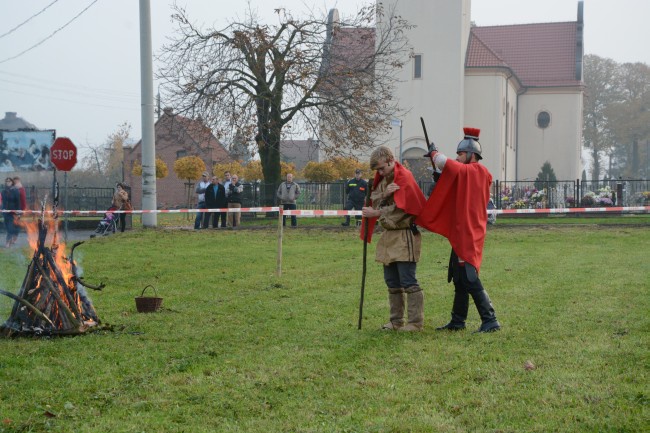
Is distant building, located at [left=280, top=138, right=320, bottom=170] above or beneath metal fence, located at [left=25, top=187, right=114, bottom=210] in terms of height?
above

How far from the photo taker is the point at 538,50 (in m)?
68.2

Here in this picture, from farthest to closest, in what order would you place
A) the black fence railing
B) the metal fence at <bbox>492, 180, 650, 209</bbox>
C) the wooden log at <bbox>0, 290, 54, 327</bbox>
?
the black fence railing, the metal fence at <bbox>492, 180, 650, 209</bbox>, the wooden log at <bbox>0, 290, 54, 327</bbox>

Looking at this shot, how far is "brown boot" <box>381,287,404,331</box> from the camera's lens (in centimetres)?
859

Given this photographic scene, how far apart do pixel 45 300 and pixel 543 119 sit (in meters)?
63.2

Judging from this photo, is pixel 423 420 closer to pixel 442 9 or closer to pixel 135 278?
pixel 135 278

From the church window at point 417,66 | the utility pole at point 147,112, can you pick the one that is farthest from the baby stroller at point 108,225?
the church window at point 417,66

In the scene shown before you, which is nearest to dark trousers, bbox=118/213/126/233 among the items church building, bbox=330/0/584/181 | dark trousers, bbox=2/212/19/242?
dark trousers, bbox=2/212/19/242

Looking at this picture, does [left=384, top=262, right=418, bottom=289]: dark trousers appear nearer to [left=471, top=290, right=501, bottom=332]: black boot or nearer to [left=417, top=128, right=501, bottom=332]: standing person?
[left=417, top=128, right=501, bottom=332]: standing person

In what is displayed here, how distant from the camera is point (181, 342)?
7781mm

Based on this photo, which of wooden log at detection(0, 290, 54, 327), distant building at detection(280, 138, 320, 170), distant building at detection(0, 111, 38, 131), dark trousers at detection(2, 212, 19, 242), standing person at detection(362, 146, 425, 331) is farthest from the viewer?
distant building at detection(0, 111, 38, 131)

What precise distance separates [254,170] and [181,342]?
50826mm

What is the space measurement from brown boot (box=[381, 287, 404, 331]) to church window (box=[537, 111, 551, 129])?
61260 mm

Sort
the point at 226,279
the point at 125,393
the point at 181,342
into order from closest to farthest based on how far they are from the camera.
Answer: the point at 125,393 < the point at 181,342 < the point at 226,279

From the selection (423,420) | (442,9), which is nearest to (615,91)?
(442,9)
